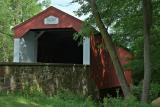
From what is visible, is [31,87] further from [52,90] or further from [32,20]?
[32,20]

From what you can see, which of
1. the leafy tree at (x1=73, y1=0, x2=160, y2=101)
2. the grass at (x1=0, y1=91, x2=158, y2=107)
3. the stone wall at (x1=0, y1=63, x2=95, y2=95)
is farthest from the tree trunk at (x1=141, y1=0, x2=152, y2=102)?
the stone wall at (x1=0, y1=63, x2=95, y2=95)

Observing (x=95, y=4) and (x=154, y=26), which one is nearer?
(x=95, y=4)

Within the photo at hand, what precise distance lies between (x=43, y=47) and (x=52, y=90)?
11327mm

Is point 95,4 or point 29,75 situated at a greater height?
point 95,4

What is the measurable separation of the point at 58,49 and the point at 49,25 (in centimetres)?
689

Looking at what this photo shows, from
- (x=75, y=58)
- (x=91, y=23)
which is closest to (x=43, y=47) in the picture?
(x=75, y=58)

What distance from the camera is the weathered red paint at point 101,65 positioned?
72.0 ft

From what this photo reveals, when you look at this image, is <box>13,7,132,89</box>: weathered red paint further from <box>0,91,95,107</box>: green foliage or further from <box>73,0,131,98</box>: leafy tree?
<box>0,91,95,107</box>: green foliage

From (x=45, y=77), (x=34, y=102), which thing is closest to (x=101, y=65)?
(x=45, y=77)

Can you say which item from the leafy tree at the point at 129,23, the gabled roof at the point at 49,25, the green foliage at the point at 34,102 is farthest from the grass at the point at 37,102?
the gabled roof at the point at 49,25

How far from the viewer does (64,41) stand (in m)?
28.6

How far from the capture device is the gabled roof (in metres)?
21.5

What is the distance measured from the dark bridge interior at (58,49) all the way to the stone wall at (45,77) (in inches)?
252

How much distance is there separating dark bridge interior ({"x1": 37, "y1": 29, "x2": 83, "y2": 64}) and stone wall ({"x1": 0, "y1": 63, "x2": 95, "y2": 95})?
6.39m
